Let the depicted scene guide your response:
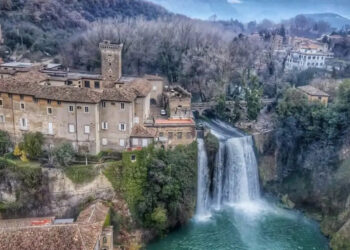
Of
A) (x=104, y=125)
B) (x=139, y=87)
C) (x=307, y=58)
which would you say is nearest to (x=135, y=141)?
(x=104, y=125)

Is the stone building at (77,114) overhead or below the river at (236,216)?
overhead

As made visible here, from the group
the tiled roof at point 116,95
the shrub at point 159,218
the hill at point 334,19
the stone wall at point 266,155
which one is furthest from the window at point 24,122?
the hill at point 334,19

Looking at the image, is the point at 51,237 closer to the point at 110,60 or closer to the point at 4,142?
the point at 4,142

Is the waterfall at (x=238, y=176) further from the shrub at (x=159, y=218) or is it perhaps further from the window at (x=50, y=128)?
the window at (x=50, y=128)

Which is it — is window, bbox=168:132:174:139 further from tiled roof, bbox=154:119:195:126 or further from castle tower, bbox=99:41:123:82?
castle tower, bbox=99:41:123:82

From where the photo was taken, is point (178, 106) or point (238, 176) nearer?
point (238, 176)

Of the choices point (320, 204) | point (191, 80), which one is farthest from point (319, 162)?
point (191, 80)
